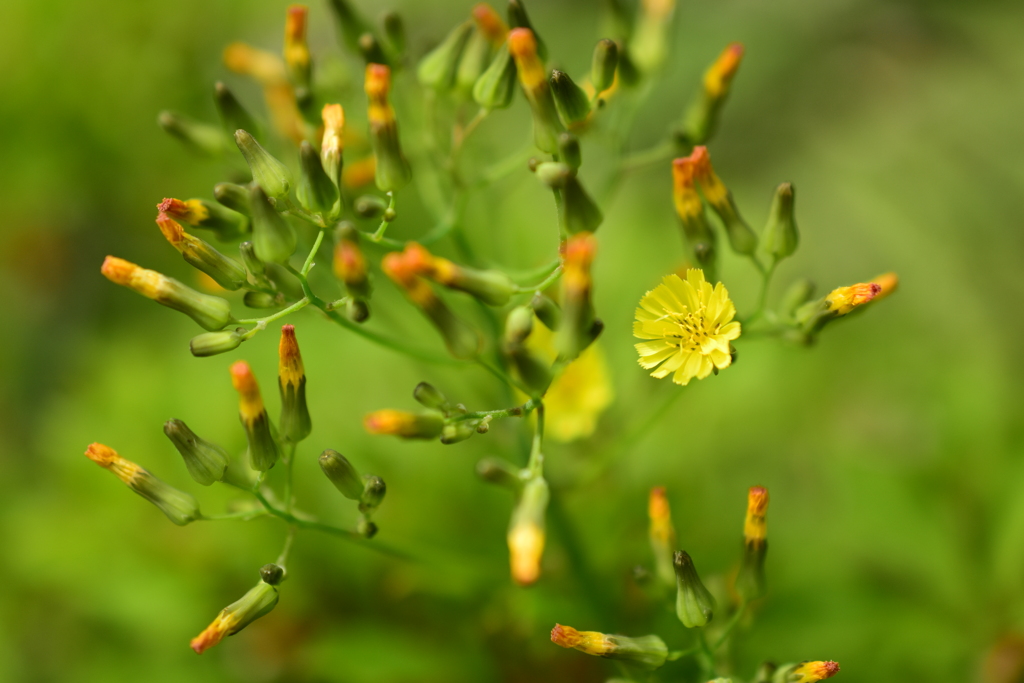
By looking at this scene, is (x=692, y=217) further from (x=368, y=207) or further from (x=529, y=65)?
(x=368, y=207)

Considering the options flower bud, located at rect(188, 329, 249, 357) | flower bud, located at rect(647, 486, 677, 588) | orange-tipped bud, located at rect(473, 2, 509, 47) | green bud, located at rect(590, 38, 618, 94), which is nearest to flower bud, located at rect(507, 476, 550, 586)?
flower bud, located at rect(647, 486, 677, 588)

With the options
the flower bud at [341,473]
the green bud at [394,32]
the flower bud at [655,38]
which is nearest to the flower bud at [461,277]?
the flower bud at [341,473]

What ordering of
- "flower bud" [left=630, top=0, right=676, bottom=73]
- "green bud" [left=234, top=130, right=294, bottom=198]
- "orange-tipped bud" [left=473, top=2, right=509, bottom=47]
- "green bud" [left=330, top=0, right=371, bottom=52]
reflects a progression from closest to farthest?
"green bud" [left=234, top=130, right=294, bottom=198], "orange-tipped bud" [left=473, top=2, right=509, bottom=47], "green bud" [left=330, top=0, right=371, bottom=52], "flower bud" [left=630, top=0, right=676, bottom=73]

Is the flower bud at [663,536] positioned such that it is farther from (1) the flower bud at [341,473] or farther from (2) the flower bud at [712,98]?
(2) the flower bud at [712,98]

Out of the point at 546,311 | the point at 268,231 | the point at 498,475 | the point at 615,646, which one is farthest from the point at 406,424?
→ the point at 615,646

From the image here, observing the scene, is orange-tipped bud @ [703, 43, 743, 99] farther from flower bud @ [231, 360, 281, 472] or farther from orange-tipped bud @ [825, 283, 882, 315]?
flower bud @ [231, 360, 281, 472]
